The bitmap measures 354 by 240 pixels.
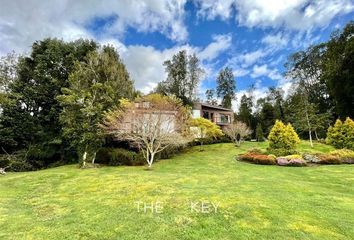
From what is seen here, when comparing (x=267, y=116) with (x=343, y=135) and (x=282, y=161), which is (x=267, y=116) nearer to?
(x=343, y=135)

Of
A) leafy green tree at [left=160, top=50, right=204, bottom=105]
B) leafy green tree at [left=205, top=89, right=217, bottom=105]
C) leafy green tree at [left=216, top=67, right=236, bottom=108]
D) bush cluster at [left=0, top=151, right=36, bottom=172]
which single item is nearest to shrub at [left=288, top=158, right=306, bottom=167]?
bush cluster at [left=0, top=151, right=36, bottom=172]

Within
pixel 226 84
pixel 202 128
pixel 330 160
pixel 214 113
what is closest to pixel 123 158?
pixel 202 128

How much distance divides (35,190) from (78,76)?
38.9 ft

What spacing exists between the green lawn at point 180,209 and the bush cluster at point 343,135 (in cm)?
1123

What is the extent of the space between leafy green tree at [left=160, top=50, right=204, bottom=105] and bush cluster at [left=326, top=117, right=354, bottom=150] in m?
22.2

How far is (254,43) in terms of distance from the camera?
22.9 metres

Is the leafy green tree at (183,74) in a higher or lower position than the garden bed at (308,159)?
higher

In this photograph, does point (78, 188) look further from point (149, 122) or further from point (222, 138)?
point (222, 138)

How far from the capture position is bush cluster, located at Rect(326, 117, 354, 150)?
930 inches

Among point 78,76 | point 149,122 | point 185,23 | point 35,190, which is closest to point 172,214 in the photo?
point 35,190

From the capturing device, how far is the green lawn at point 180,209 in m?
6.91

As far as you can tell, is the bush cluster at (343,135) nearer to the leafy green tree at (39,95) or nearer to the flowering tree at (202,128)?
the flowering tree at (202,128)

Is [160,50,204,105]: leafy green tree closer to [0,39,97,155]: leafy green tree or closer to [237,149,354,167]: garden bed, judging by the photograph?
[0,39,97,155]: leafy green tree

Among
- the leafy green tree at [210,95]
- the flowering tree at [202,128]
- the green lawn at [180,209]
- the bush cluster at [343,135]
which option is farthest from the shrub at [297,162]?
the leafy green tree at [210,95]
